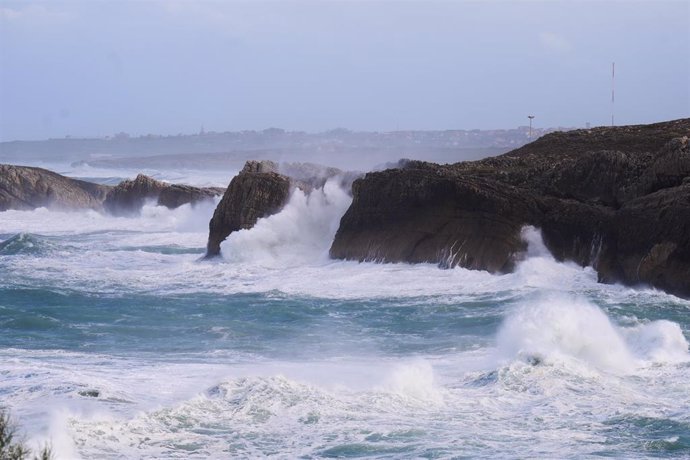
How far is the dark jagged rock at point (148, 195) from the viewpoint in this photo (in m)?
44.1

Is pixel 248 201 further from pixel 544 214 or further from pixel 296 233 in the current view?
pixel 544 214

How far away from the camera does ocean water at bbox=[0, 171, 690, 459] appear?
12.4 metres

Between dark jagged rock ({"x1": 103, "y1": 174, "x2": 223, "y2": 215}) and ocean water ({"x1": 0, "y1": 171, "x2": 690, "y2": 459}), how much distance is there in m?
15.5

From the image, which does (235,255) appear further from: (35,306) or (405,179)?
(35,306)

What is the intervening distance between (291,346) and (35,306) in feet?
21.6

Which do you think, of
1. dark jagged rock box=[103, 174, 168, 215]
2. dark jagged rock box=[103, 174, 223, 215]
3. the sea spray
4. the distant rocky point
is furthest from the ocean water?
the distant rocky point

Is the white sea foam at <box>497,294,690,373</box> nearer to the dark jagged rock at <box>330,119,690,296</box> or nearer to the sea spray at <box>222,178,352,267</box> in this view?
the dark jagged rock at <box>330,119,690,296</box>

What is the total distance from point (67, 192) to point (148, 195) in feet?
19.9

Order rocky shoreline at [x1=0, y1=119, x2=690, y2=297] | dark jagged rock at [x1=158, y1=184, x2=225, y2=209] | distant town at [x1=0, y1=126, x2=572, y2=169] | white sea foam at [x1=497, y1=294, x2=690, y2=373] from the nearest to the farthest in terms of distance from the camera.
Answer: white sea foam at [x1=497, y1=294, x2=690, y2=373], rocky shoreline at [x1=0, y1=119, x2=690, y2=297], dark jagged rock at [x1=158, y1=184, x2=225, y2=209], distant town at [x1=0, y1=126, x2=572, y2=169]

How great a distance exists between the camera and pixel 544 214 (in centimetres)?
2470

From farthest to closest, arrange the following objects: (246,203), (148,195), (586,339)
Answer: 1. (148,195)
2. (246,203)
3. (586,339)

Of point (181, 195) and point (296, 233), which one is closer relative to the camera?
point (296, 233)

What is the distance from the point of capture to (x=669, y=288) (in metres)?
21.4

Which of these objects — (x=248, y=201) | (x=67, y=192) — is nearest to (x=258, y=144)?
(x=67, y=192)
